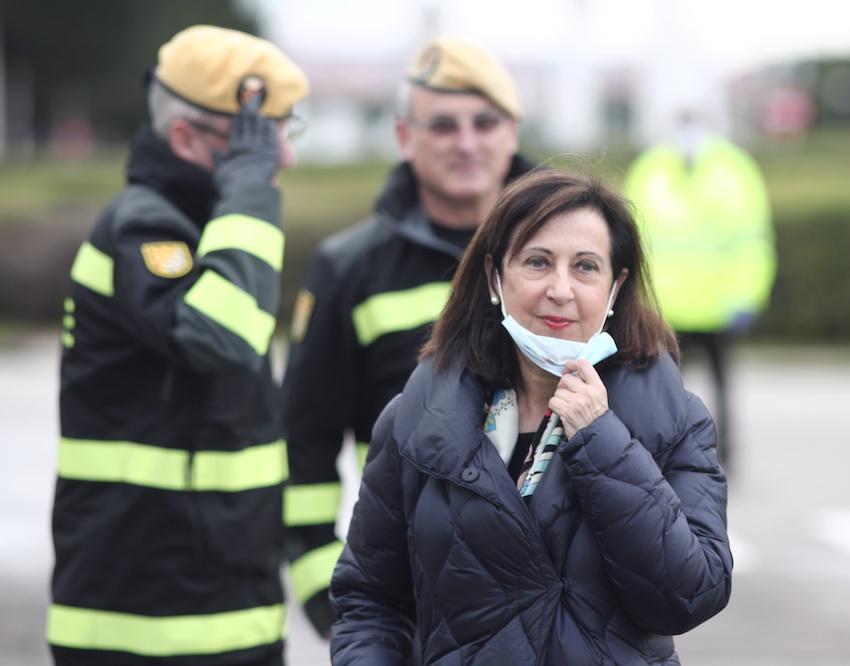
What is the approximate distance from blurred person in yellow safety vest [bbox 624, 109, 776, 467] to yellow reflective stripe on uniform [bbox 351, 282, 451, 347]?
5.19 meters

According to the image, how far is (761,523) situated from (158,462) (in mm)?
5579

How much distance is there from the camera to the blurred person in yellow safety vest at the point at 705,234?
8.82m

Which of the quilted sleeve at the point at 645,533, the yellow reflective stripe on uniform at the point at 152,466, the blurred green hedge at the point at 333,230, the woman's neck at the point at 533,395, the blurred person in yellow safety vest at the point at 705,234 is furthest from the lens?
the blurred green hedge at the point at 333,230

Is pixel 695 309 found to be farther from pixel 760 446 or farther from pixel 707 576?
pixel 707 576

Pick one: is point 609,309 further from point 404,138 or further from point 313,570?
point 404,138

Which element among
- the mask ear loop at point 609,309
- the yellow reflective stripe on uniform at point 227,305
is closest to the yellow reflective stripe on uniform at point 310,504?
the yellow reflective stripe on uniform at point 227,305

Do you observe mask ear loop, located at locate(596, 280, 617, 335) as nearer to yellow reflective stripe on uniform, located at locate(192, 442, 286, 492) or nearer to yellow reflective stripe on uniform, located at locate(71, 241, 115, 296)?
yellow reflective stripe on uniform, located at locate(192, 442, 286, 492)

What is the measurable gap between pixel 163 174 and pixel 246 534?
799mm

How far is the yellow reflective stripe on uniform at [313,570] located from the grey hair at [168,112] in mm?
1003

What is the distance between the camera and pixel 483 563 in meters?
2.46

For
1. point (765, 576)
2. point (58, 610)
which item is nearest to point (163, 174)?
point (58, 610)

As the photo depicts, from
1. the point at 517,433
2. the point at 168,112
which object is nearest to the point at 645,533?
the point at 517,433

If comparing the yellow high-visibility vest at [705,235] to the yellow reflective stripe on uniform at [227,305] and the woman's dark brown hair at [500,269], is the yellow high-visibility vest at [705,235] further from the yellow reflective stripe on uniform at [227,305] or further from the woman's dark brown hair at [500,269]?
the woman's dark brown hair at [500,269]

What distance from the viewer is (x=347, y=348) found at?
148 inches
